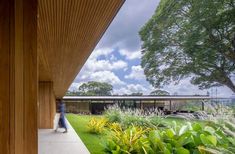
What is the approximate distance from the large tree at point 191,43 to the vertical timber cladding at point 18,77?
83.2 feet

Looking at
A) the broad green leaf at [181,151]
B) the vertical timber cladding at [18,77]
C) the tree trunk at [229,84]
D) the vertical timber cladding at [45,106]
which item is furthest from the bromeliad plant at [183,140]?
the tree trunk at [229,84]

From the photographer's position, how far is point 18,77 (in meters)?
2.09

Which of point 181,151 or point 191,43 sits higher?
point 191,43

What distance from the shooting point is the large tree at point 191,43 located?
26219 millimetres

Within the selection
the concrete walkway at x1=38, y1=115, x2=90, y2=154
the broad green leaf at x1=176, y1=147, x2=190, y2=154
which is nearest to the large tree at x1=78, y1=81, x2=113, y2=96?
the concrete walkway at x1=38, y1=115, x2=90, y2=154

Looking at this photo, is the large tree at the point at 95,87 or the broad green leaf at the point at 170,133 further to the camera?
the large tree at the point at 95,87

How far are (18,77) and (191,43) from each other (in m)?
26.6

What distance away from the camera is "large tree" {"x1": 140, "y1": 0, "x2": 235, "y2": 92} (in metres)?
26.2

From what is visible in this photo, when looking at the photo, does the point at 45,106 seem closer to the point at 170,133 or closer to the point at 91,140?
the point at 91,140

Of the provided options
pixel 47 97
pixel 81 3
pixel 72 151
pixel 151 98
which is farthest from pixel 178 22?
pixel 81 3

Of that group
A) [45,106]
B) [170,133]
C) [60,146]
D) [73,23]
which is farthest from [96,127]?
[73,23]

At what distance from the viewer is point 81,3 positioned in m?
3.21

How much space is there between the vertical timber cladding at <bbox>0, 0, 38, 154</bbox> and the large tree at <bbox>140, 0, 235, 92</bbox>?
25.4 m

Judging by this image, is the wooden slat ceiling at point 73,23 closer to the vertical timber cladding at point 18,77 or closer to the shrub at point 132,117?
the vertical timber cladding at point 18,77
